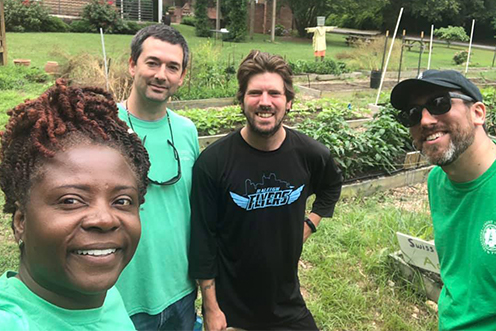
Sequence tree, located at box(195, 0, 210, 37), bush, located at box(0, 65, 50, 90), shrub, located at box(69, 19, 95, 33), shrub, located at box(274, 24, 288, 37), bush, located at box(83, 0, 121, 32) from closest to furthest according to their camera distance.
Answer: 1. bush, located at box(0, 65, 50, 90)
2. shrub, located at box(69, 19, 95, 33)
3. bush, located at box(83, 0, 121, 32)
4. tree, located at box(195, 0, 210, 37)
5. shrub, located at box(274, 24, 288, 37)

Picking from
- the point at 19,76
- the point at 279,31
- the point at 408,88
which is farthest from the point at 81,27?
the point at 408,88

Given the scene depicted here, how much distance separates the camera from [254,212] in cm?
227

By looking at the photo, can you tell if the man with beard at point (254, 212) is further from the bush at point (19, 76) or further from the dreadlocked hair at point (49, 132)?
the bush at point (19, 76)

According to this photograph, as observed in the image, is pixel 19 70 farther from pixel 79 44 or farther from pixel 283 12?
pixel 283 12

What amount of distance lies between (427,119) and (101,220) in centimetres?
170

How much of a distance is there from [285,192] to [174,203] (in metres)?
0.62

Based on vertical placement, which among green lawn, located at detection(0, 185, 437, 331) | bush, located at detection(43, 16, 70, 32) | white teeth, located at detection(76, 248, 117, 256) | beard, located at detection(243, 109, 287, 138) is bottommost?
green lawn, located at detection(0, 185, 437, 331)

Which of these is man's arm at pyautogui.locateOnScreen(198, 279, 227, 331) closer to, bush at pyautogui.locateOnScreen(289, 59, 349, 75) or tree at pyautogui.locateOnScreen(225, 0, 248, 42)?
bush at pyautogui.locateOnScreen(289, 59, 349, 75)

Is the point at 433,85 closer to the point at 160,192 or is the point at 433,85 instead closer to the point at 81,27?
the point at 160,192

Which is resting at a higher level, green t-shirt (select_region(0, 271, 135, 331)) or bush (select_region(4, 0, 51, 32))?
bush (select_region(4, 0, 51, 32))

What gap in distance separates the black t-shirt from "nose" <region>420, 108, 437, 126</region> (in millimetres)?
621

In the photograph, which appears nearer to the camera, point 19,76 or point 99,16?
point 19,76

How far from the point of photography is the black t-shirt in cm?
225

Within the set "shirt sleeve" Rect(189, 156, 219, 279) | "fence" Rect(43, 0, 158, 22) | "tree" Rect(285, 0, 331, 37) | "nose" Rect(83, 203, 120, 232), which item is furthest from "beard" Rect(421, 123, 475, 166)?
"tree" Rect(285, 0, 331, 37)
